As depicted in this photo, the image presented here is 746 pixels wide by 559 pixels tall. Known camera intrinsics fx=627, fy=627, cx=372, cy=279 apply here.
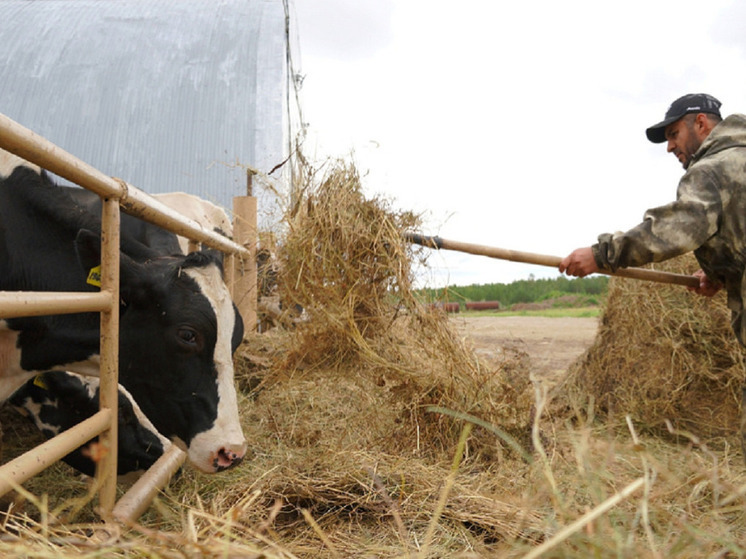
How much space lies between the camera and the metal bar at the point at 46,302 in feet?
5.67

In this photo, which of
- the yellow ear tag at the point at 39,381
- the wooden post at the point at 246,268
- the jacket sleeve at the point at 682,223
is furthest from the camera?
the wooden post at the point at 246,268

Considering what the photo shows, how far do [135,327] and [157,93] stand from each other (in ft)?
33.0

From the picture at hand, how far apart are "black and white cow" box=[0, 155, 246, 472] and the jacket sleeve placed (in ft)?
6.39

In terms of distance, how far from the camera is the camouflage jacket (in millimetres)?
2861

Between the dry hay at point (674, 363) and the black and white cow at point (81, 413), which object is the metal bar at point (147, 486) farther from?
the dry hay at point (674, 363)

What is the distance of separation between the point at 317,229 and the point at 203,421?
48.6 inches

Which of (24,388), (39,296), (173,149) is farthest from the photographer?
(173,149)

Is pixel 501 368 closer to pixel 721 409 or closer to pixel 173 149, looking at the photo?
pixel 721 409

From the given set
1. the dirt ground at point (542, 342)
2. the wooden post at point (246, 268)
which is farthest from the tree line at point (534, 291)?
the wooden post at point (246, 268)

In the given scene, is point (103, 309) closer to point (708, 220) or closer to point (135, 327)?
point (135, 327)

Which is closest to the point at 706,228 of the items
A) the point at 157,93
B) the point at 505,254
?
the point at 505,254

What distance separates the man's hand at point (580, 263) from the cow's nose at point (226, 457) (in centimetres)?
191

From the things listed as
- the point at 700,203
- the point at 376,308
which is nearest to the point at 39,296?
the point at 376,308

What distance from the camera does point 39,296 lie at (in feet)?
6.24
